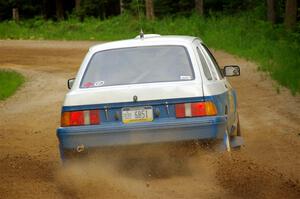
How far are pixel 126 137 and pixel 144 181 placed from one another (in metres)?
0.49

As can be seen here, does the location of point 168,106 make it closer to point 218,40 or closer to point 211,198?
point 211,198

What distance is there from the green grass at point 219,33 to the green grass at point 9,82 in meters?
6.17

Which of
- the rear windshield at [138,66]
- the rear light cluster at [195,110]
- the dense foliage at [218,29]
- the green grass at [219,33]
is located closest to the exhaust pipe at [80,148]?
the rear windshield at [138,66]

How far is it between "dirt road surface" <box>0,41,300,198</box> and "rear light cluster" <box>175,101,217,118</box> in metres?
0.32

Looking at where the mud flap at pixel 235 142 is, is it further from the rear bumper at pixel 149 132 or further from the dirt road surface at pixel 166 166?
the rear bumper at pixel 149 132

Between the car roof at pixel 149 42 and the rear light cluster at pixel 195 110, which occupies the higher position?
the car roof at pixel 149 42

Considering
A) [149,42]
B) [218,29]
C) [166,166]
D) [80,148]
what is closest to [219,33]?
[218,29]

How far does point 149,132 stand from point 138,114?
23 cm

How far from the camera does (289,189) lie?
7176 mm

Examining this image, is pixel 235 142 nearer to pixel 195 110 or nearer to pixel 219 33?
pixel 195 110

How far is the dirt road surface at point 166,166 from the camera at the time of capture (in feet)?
23.7

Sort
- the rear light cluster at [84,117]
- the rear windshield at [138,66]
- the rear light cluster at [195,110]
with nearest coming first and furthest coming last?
the rear light cluster at [195,110] < the rear light cluster at [84,117] < the rear windshield at [138,66]

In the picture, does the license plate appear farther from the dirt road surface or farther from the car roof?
the car roof

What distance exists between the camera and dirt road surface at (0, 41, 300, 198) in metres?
7.22
